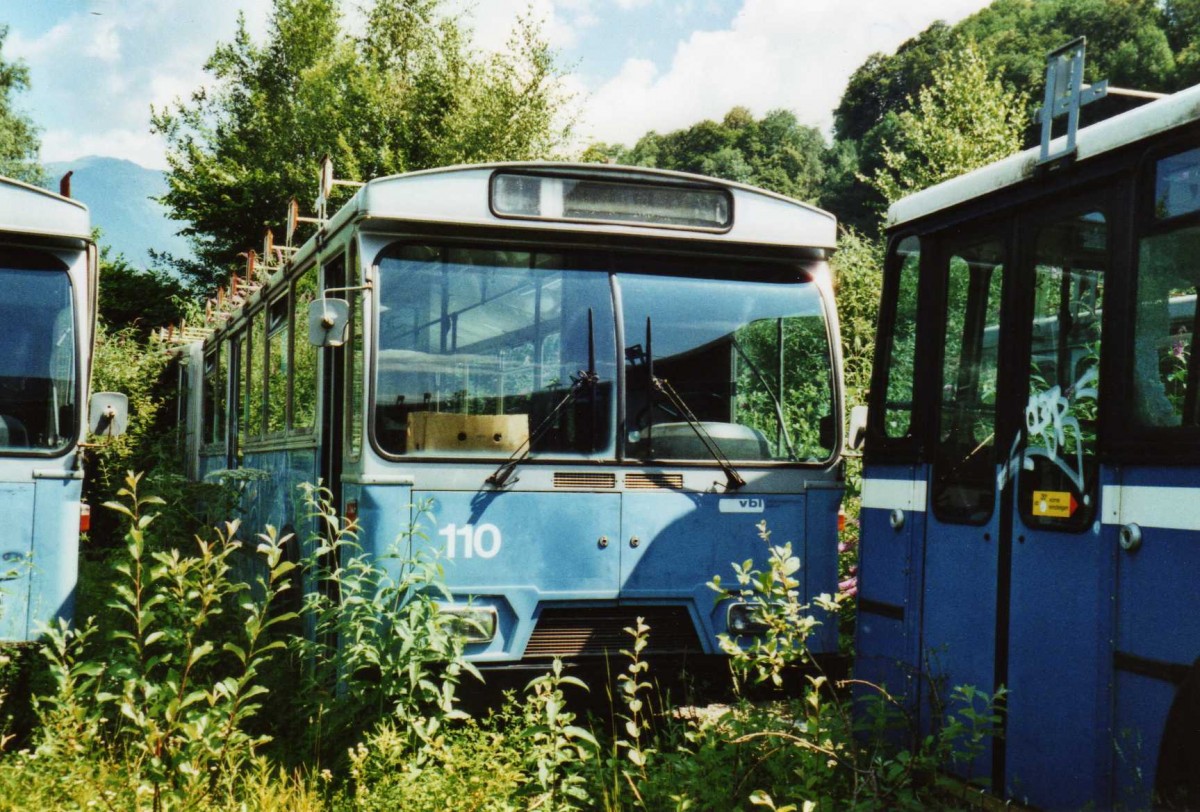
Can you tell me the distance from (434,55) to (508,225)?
106 feet

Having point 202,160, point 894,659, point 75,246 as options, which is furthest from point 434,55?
point 894,659

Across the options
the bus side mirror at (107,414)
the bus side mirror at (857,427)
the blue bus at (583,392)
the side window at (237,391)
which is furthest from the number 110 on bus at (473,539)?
the side window at (237,391)

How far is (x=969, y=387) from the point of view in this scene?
540 cm

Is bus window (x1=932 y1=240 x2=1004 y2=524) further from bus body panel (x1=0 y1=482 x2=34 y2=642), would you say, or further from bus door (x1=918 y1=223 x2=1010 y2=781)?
bus body panel (x1=0 y1=482 x2=34 y2=642)

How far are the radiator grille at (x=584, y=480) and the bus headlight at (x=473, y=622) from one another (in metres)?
0.77

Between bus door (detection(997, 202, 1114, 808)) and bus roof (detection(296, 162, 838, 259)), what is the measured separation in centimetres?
194

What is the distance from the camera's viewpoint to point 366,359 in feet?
20.2

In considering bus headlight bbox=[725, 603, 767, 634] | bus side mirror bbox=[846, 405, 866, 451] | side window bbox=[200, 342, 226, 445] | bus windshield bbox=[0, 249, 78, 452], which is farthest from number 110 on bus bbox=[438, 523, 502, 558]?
side window bbox=[200, 342, 226, 445]

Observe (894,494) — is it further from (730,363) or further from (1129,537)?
(1129,537)

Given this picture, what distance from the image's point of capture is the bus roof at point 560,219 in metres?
6.23

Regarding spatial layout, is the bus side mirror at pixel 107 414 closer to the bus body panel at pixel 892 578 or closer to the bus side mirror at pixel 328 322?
the bus side mirror at pixel 328 322

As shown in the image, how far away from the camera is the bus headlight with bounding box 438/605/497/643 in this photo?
5.96 meters

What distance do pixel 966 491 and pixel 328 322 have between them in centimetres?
332

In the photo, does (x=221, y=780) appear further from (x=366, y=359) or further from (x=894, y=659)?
(x=894, y=659)
